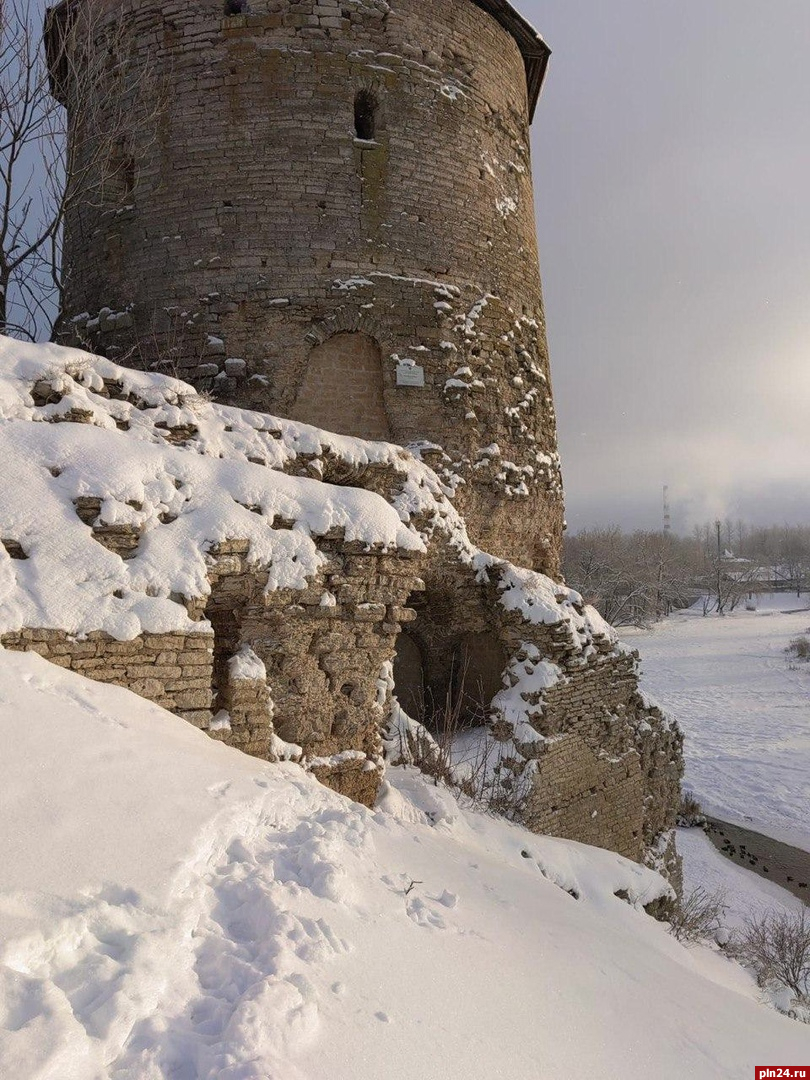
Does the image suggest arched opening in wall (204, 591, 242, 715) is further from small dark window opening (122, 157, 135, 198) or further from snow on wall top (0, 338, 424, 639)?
small dark window opening (122, 157, 135, 198)

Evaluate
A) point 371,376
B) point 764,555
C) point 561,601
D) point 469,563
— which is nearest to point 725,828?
point 561,601

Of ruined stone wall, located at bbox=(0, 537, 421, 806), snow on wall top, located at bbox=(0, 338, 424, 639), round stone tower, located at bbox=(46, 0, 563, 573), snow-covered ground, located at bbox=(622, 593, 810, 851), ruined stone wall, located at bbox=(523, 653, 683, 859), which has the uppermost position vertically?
round stone tower, located at bbox=(46, 0, 563, 573)

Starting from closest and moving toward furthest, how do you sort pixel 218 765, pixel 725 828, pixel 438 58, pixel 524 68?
1. pixel 218 765
2. pixel 438 58
3. pixel 524 68
4. pixel 725 828

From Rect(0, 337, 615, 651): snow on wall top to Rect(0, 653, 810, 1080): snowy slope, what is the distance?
0.45 meters

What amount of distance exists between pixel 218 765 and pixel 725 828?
13642 mm

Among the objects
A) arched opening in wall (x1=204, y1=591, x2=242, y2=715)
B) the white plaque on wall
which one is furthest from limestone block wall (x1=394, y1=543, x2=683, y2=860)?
arched opening in wall (x1=204, y1=591, x2=242, y2=715)

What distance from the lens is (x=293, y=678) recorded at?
475cm

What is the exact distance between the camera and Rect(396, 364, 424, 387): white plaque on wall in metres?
8.65

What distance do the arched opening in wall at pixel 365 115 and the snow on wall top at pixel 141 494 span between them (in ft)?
17.1

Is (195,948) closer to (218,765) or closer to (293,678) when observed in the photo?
(218,765)

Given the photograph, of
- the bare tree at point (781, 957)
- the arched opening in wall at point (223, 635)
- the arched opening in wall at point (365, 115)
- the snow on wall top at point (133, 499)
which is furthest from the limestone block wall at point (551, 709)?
the arched opening in wall at point (365, 115)

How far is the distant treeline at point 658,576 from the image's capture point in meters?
36.7

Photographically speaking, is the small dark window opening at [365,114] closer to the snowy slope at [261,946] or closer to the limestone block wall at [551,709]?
the limestone block wall at [551,709]

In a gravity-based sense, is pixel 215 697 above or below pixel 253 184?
below
